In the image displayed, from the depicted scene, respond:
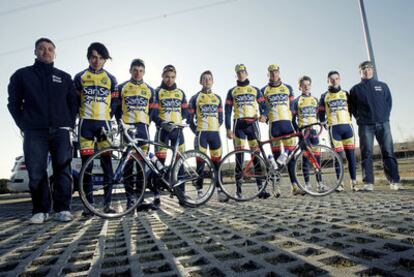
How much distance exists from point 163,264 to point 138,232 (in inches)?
38.7

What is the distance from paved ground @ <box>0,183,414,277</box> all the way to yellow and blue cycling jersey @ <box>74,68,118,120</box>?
6.30 feet

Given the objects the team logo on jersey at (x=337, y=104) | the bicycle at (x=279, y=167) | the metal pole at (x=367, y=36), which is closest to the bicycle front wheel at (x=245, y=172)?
the bicycle at (x=279, y=167)

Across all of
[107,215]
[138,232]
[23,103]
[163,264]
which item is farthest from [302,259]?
[23,103]

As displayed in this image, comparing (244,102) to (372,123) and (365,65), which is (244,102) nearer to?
(372,123)

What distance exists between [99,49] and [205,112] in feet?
7.20

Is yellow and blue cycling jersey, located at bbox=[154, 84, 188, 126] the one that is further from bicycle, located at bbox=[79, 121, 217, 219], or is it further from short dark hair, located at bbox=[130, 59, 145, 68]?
bicycle, located at bbox=[79, 121, 217, 219]

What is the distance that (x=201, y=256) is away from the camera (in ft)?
4.86

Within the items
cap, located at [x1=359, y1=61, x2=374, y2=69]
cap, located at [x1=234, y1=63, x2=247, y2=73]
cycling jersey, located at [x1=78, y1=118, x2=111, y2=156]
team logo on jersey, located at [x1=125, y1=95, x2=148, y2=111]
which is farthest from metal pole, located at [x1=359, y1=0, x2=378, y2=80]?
cycling jersey, located at [x1=78, y1=118, x2=111, y2=156]

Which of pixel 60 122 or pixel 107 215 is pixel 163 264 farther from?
pixel 60 122

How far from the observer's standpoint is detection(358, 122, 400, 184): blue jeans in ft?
16.9

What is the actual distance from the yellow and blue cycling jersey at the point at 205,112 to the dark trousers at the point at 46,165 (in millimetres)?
2417

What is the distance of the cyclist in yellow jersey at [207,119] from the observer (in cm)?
520

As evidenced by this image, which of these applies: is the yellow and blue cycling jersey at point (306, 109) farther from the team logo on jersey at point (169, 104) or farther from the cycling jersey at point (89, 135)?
the cycling jersey at point (89, 135)

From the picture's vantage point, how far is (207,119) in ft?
17.2
